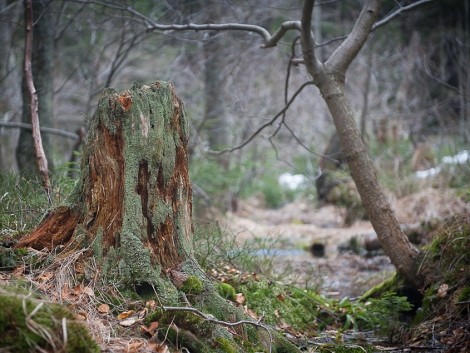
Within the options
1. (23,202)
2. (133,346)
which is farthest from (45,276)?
(23,202)

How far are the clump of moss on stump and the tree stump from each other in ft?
3.44

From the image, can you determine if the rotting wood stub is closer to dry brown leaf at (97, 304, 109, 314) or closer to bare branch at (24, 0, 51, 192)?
dry brown leaf at (97, 304, 109, 314)

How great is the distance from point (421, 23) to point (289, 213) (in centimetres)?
671

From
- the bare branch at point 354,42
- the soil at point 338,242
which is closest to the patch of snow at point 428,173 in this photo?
the soil at point 338,242

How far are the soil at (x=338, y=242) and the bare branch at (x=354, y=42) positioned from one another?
7.14 ft

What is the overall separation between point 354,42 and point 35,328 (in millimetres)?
4553

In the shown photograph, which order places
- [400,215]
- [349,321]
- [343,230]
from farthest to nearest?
[343,230], [400,215], [349,321]

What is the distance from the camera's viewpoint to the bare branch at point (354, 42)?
5.82 m

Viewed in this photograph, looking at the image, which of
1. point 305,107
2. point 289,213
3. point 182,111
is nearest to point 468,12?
point 305,107

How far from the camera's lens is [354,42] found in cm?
588

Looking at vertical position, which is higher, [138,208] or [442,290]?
[138,208]

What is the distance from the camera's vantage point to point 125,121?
372 centimetres

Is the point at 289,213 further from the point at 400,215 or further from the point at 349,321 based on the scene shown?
the point at 349,321

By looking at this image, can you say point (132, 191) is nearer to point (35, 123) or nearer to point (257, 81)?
point (35, 123)
